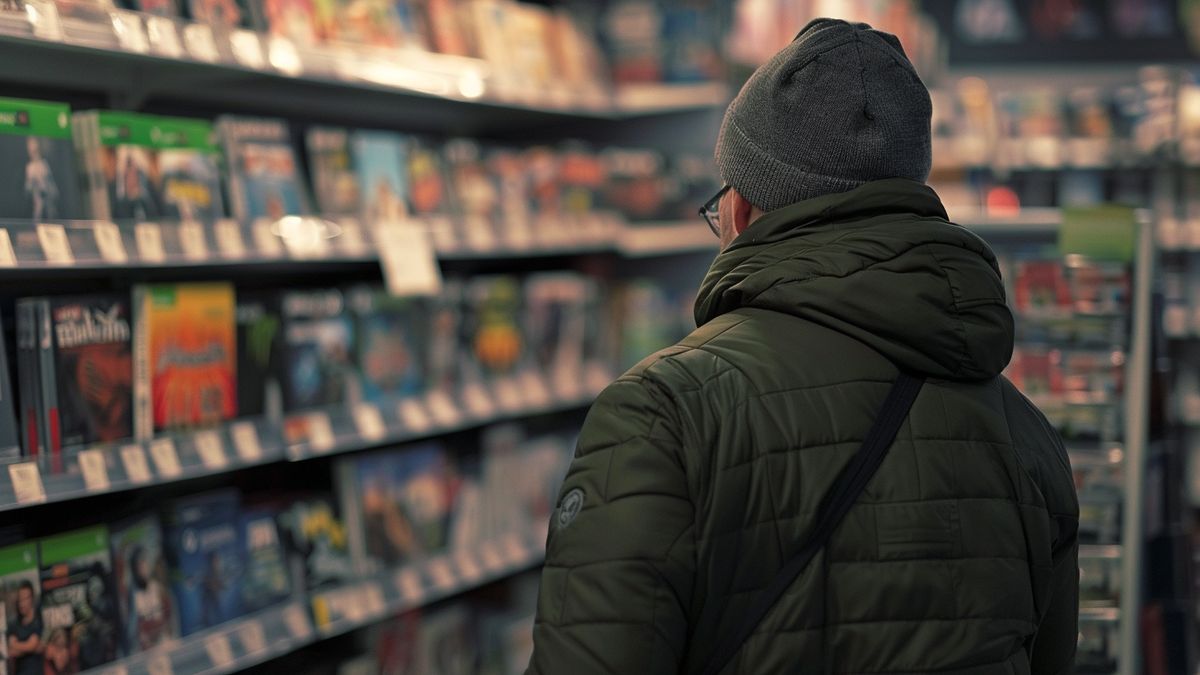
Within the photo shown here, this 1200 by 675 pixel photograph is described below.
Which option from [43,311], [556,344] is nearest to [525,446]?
[556,344]

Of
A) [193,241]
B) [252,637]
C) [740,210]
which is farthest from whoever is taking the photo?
[252,637]

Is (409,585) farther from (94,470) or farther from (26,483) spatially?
(26,483)

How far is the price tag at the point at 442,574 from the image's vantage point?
314 cm

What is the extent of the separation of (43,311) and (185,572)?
65 cm

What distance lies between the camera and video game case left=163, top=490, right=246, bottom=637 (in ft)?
8.25

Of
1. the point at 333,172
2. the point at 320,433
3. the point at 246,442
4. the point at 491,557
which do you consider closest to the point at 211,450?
the point at 246,442

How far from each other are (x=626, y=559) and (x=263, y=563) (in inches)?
66.8

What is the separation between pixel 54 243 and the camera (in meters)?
2.13

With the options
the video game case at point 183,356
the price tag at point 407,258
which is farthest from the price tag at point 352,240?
the video game case at point 183,356

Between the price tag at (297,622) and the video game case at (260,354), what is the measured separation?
44 centimetres

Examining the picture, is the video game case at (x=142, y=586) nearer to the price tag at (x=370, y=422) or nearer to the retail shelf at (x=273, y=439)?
the retail shelf at (x=273, y=439)

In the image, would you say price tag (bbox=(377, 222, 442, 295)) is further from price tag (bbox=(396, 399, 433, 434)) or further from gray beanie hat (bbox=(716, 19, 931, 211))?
gray beanie hat (bbox=(716, 19, 931, 211))

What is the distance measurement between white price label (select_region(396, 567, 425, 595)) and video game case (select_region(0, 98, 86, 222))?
124cm

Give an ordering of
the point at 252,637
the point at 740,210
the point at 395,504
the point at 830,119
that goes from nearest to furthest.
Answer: the point at 830,119 → the point at 740,210 → the point at 252,637 → the point at 395,504
